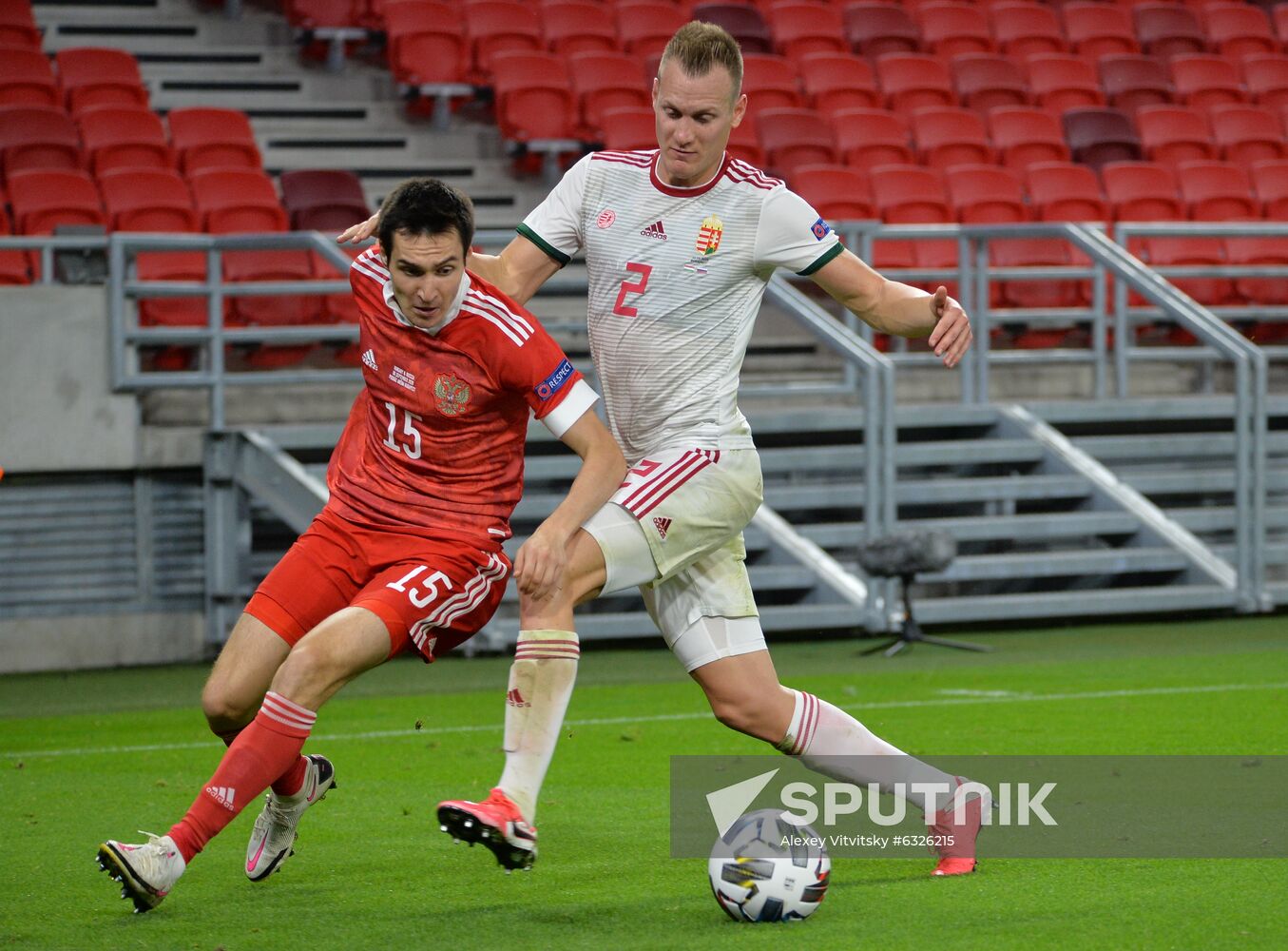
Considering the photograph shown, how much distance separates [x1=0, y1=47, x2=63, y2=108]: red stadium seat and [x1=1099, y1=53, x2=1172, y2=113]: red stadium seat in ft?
30.6

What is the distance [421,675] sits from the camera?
10828 millimetres

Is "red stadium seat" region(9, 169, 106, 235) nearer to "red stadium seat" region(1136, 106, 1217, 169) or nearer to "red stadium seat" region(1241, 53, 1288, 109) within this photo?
"red stadium seat" region(1136, 106, 1217, 169)

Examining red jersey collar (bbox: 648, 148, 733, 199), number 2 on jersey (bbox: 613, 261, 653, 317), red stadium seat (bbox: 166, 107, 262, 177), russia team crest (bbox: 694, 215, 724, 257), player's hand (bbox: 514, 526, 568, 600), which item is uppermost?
red stadium seat (bbox: 166, 107, 262, 177)

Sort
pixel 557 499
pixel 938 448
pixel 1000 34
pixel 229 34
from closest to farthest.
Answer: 1. pixel 557 499
2. pixel 938 448
3. pixel 229 34
4. pixel 1000 34

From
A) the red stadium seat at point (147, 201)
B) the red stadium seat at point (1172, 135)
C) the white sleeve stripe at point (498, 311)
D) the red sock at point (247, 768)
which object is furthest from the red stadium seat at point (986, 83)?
the red sock at point (247, 768)

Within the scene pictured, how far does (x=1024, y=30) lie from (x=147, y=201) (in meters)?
9.05

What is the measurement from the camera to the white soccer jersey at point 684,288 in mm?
4914

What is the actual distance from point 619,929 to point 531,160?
38.5 ft

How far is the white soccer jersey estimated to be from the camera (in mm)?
4914

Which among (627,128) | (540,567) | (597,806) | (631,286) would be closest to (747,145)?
(627,128)

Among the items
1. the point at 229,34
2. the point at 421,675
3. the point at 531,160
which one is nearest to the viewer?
the point at 421,675

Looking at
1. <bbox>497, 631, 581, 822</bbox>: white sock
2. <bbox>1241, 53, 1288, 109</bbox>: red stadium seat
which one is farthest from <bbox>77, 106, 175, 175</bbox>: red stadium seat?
<bbox>1241, 53, 1288, 109</bbox>: red stadium seat

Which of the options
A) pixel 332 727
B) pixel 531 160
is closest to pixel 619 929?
pixel 332 727

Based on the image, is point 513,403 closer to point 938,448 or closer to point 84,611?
point 84,611
